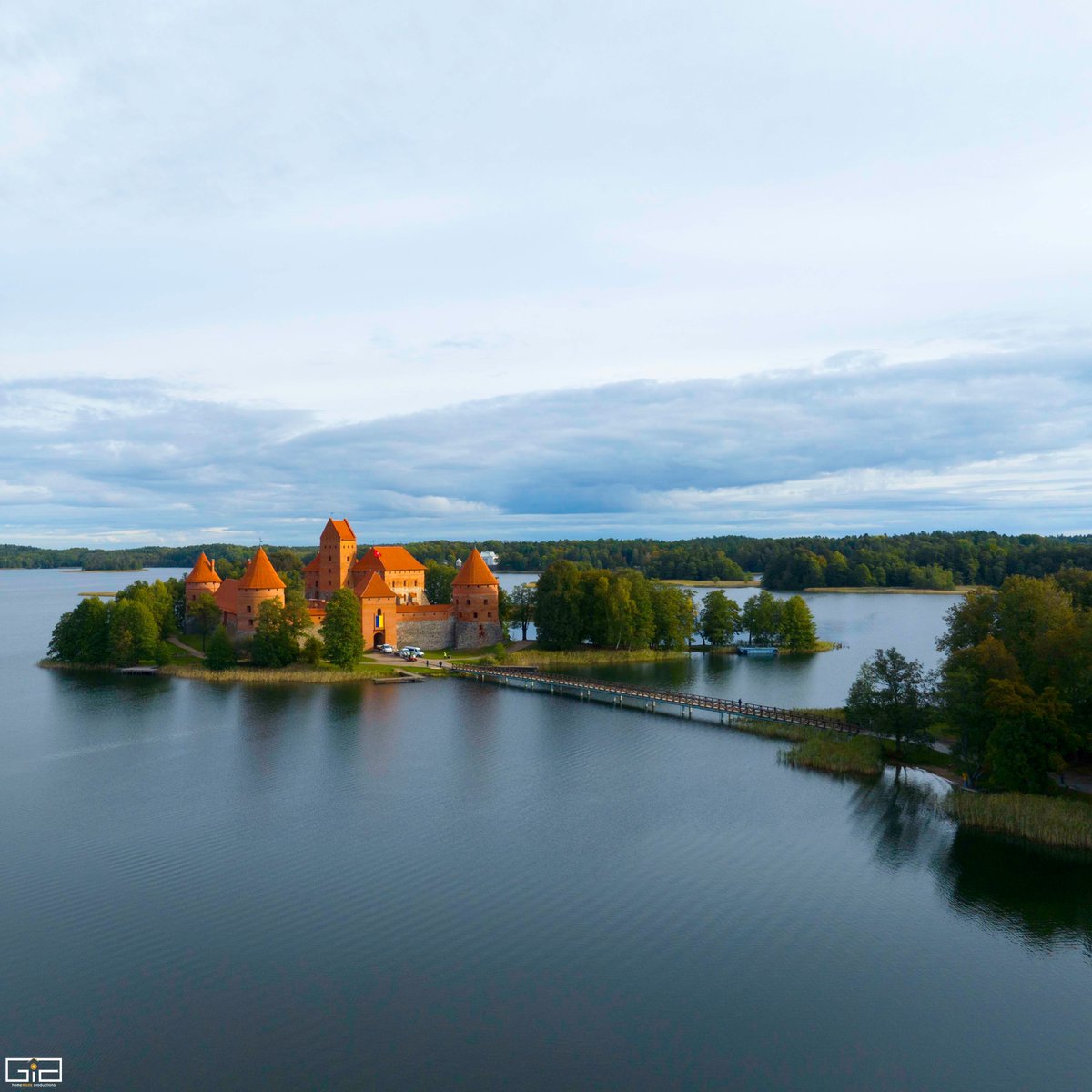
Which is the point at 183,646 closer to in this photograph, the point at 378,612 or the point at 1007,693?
the point at 378,612

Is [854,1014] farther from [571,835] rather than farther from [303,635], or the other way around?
[303,635]

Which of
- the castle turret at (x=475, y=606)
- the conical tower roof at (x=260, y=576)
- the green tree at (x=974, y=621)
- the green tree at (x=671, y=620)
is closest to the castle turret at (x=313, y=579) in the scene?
the conical tower roof at (x=260, y=576)

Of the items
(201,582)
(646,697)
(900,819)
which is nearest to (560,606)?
(646,697)

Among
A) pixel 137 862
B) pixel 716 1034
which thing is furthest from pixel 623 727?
pixel 716 1034

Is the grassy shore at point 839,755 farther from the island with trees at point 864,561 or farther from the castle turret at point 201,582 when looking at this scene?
the island with trees at point 864,561

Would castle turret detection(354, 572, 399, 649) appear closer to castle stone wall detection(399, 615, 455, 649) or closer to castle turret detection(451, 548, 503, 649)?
castle stone wall detection(399, 615, 455, 649)
